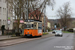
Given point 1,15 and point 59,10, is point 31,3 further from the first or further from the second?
point 59,10

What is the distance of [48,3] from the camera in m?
36.0

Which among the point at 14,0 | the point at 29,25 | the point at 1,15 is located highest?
the point at 14,0

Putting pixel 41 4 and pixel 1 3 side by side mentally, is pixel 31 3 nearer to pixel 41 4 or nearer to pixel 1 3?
pixel 41 4

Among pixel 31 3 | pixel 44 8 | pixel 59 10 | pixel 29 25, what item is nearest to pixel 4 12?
pixel 31 3

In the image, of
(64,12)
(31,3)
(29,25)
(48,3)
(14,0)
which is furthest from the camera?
(64,12)

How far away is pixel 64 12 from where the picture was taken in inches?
2997

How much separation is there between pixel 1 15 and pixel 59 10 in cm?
4672

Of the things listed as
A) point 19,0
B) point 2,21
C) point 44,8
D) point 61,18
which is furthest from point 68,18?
point 19,0

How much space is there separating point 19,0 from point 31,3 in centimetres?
638

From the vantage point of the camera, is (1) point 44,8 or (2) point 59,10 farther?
(2) point 59,10

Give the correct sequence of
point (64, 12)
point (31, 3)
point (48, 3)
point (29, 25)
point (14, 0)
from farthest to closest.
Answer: point (64, 12), point (48, 3), point (31, 3), point (14, 0), point (29, 25)

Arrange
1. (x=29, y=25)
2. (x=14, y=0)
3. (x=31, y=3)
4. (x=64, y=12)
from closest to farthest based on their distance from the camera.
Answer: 1. (x=29, y=25)
2. (x=14, y=0)
3. (x=31, y=3)
4. (x=64, y=12)

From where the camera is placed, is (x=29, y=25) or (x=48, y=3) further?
(x=48, y=3)

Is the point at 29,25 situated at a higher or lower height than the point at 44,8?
lower
